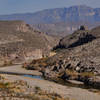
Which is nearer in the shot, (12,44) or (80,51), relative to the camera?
(80,51)

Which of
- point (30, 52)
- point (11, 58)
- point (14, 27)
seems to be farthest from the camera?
point (14, 27)

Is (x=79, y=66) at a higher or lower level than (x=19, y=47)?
lower

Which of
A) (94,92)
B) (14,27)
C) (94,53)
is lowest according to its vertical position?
(94,92)

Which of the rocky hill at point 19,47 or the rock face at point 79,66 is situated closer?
the rock face at point 79,66

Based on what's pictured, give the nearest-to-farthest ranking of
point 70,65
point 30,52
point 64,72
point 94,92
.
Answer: point 94,92, point 64,72, point 70,65, point 30,52

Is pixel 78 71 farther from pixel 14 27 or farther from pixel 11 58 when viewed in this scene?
pixel 14 27

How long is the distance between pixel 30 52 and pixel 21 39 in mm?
25530

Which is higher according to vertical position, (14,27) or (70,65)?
(14,27)

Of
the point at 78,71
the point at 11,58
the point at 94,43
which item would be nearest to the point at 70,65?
the point at 78,71

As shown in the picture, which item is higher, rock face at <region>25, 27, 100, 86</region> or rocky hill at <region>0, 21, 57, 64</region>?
rocky hill at <region>0, 21, 57, 64</region>

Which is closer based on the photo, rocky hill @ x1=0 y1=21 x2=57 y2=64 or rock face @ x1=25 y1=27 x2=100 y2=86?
rock face @ x1=25 y1=27 x2=100 y2=86

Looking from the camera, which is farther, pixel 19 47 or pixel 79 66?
pixel 19 47

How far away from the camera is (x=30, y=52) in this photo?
5187 inches

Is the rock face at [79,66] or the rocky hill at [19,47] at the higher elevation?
the rocky hill at [19,47]
